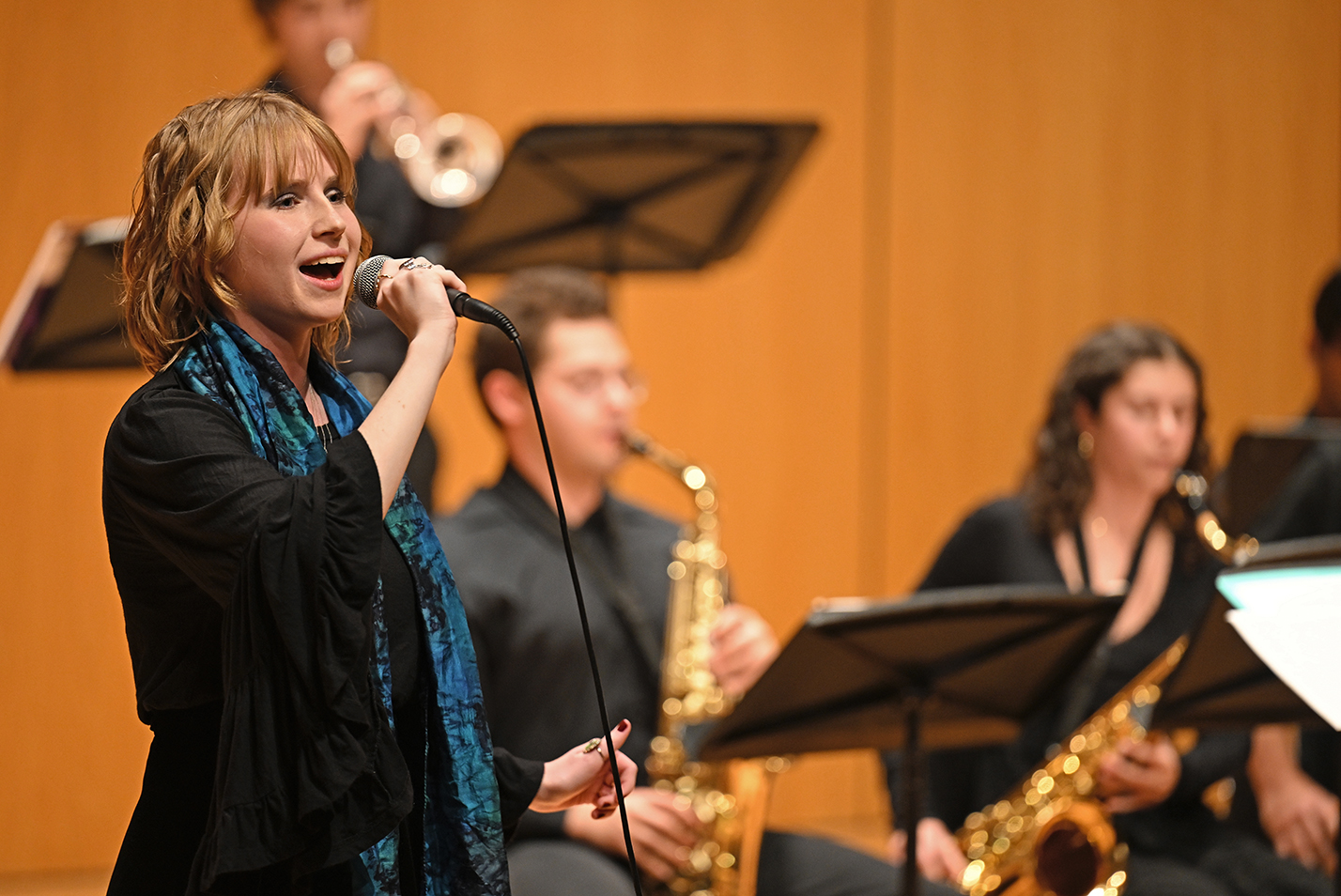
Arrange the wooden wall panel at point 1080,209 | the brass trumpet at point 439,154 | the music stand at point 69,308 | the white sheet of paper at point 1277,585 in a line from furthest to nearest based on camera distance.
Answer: the wooden wall panel at point 1080,209 → the brass trumpet at point 439,154 → the music stand at point 69,308 → the white sheet of paper at point 1277,585

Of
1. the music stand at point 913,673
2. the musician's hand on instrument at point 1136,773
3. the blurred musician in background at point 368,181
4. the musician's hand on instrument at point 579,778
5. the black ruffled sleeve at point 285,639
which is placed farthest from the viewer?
the blurred musician in background at point 368,181

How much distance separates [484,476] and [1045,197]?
2.13 metres

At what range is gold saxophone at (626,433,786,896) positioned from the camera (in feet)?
8.89

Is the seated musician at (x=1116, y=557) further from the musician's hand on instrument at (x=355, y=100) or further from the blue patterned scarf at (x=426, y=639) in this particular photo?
the blue patterned scarf at (x=426, y=639)

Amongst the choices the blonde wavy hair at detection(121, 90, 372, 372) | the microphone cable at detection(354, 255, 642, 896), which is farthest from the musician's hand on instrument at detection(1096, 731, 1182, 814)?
the blonde wavy hair at detection(121, 90, 372, 372)

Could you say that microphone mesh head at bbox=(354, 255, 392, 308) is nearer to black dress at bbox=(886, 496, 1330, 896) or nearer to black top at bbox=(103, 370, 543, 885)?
black top at bbox=(103, 370, 543, 885)

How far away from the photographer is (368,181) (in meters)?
3.35

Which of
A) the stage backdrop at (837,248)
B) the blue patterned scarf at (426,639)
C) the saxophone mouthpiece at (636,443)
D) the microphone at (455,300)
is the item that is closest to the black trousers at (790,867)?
the saxophone mouthpiece at (636,443)

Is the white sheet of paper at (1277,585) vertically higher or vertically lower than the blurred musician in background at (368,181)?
lower

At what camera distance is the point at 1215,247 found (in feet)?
17.4

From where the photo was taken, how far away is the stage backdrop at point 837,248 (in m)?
4.32

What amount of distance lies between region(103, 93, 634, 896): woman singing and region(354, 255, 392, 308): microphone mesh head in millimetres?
12

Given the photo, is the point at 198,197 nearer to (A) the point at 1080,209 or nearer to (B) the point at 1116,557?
(B) the point at 1116,557

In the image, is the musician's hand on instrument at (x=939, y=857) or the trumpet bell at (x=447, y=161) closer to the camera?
the musician's hand on instrument at (x=939, y=857)
